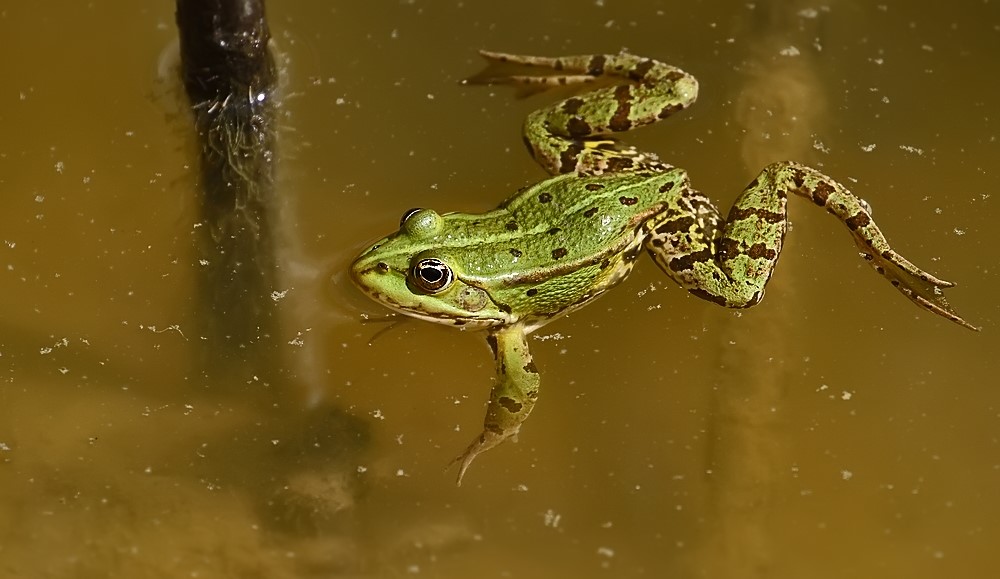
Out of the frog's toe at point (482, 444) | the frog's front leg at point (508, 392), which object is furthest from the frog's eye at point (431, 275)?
the frog's toe at point (482, 444)

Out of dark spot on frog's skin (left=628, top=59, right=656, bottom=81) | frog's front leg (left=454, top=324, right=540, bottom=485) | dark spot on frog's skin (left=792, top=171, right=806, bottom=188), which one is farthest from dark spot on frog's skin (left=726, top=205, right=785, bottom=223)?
frog's front leg (left=454, top=324, right=540, bottom=485)

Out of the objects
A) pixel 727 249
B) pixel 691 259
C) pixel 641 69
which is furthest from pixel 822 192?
pixel 641 69

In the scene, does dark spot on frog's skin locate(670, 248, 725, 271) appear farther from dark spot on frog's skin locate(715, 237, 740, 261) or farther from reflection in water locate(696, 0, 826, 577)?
reflection in water locate(696, 0, 826, 577)

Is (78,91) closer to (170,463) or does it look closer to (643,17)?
(170,463)

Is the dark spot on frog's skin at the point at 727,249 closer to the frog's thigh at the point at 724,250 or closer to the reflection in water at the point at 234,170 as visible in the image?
the frog's thigh at the point at 724,250

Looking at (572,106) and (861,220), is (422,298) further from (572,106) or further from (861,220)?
(861,220)

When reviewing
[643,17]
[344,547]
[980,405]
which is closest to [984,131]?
[980,405]
